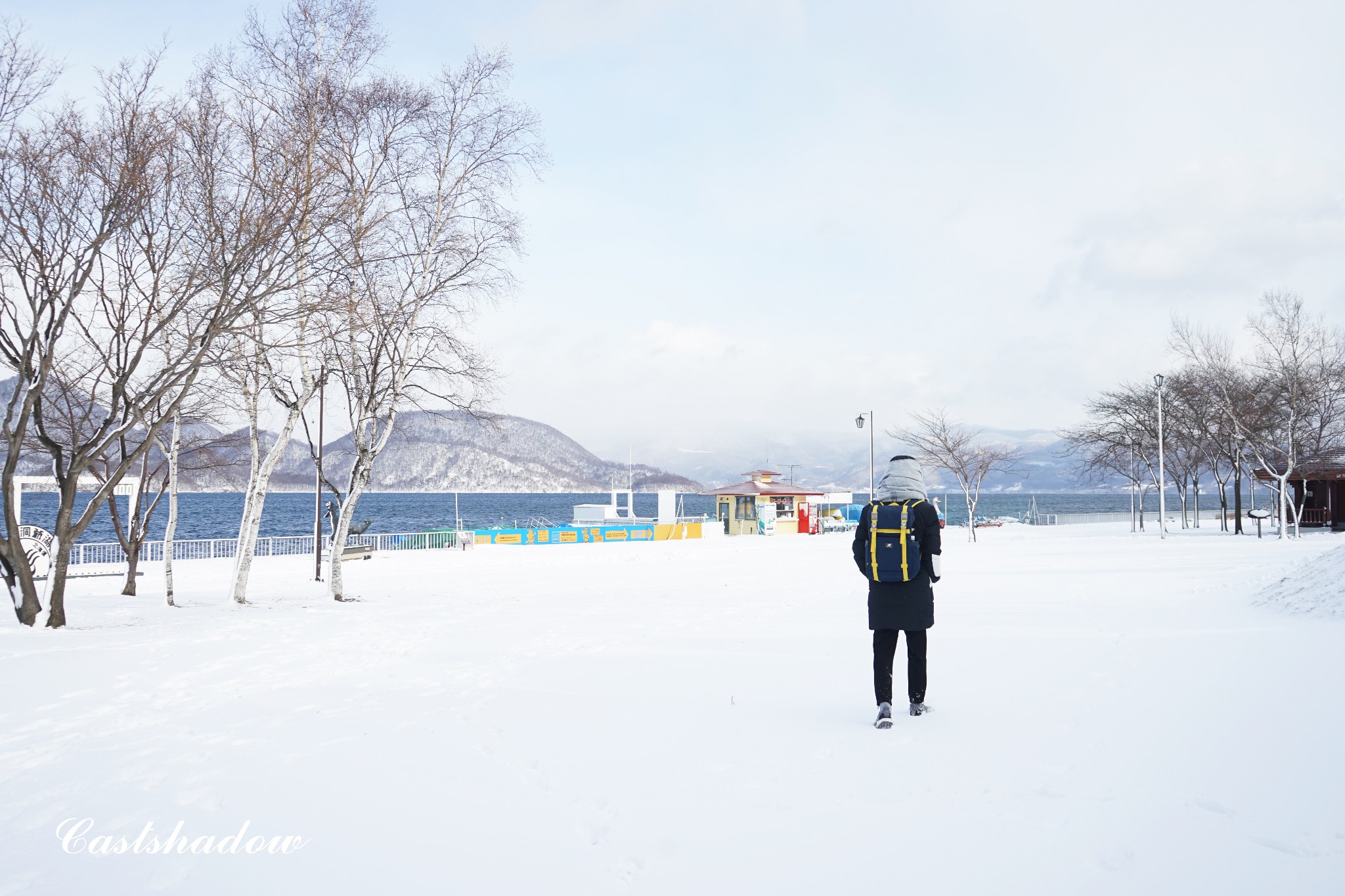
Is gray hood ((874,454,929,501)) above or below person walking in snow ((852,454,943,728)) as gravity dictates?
above

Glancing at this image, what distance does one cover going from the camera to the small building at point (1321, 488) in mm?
32812

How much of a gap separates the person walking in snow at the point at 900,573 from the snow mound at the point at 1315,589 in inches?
248

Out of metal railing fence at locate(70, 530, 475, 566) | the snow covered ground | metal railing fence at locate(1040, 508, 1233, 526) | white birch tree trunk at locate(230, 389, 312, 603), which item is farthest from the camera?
metal railing fence at locate(1040, 508, 1233, 526)

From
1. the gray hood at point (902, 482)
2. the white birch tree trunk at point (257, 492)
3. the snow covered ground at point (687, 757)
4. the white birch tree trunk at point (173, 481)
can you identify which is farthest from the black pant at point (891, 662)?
the white birch tree trunk at point (173, 481)

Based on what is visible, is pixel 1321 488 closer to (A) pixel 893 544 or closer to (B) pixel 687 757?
(A) pixel 893 544

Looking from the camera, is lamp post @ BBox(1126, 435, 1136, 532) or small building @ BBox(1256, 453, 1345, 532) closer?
small building @ BBox(1256, 453, 1345, 532)

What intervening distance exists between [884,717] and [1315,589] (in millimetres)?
7510

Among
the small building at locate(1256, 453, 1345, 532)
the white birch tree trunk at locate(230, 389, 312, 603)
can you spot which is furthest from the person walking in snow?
the small building at locate(1256, 453, 1345, 532)

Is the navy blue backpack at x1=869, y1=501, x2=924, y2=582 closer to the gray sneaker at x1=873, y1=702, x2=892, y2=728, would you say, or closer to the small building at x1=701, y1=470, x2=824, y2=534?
the gray sneaker at x1=873, y1=702, x2=892, y2=728

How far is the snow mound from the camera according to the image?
9.08 metres

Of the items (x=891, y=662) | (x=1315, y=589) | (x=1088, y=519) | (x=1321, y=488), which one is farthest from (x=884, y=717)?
(x=1088, y=519)

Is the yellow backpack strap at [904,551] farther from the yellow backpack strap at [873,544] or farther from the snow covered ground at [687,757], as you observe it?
the snow covered ground at [687,757]

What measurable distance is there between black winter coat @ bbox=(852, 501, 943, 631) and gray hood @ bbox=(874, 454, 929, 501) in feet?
0.38

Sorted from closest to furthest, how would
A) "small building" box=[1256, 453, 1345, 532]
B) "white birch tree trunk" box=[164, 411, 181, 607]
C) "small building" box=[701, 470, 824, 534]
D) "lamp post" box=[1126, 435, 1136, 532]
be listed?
"white birch tree trunk" box=[164, 411, 181, 607] < "small building" box=[1256, 453, 1345, 532] < "lamp post" box=[1126, 435, 1136, 532] < "small building" box=[701, 470, 824, 534]
